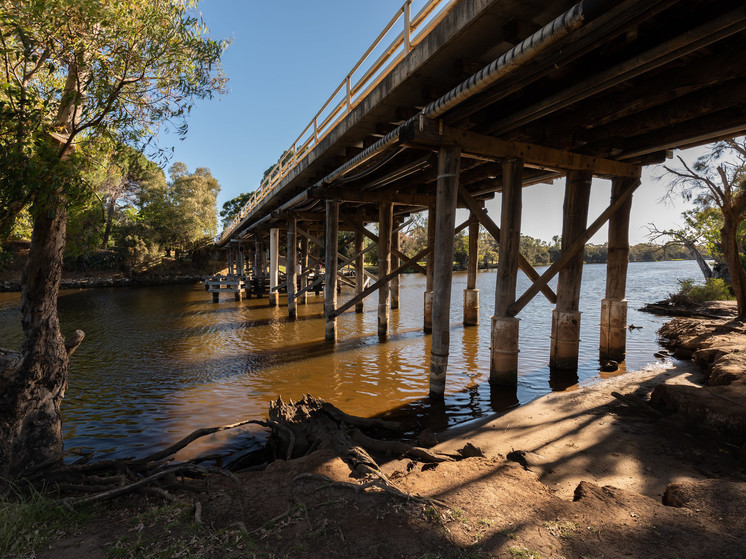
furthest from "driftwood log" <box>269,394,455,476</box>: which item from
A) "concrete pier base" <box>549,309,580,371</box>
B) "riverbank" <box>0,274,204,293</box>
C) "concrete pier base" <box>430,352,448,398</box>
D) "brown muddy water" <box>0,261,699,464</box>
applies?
"riverbank" <box>0,274,204,293</box>

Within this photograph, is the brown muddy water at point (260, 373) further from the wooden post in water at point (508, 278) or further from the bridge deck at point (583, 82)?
the bridge deck at point (583, 82)

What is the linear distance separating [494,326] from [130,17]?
6.51 m

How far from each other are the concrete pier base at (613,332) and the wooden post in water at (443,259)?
435 cm

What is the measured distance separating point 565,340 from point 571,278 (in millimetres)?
1257

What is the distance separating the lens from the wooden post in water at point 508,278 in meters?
6.65

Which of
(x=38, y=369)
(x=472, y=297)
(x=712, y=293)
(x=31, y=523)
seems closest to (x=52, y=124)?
(x=38, y=369)

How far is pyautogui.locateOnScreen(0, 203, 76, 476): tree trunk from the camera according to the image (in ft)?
11.3

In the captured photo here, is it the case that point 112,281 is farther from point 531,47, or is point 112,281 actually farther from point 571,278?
point 531,47

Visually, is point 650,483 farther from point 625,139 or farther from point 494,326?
point 625,139

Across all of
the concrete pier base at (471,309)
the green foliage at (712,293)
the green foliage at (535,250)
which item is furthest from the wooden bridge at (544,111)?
the green foliage at (535,250)

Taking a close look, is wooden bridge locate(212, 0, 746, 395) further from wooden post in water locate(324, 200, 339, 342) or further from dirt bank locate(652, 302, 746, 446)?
dirt bank locate(652, 302, 746, 446)

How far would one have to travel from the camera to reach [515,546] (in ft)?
7.73

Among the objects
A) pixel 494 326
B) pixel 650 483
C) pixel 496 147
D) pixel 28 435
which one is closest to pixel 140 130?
pixel 28 435

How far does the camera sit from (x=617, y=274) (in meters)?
8.26
